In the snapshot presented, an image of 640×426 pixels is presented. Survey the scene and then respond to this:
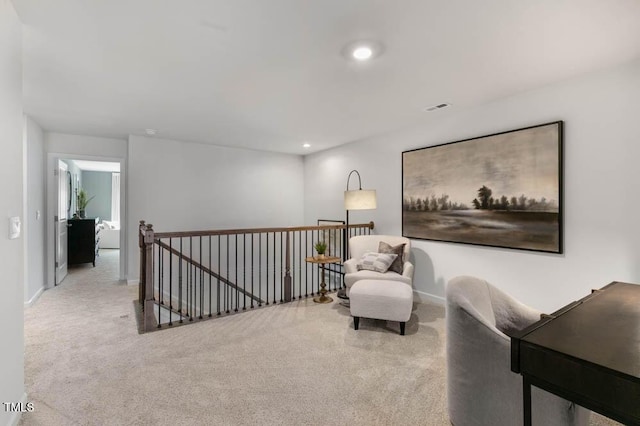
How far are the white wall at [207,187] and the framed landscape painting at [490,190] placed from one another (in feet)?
9.31

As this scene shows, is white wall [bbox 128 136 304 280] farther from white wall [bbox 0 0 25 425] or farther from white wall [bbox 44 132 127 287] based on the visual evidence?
white wall [bbox 0 0 25 425]

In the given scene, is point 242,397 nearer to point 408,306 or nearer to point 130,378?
point 130,378

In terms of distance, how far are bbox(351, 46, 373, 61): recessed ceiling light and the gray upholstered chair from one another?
5.55 ft

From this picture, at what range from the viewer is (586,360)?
937 mm

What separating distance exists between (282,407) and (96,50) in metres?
2.83

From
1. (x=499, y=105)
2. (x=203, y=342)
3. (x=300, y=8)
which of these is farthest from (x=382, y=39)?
(x=203, y=342)

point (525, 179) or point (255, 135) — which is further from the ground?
point (255, 135)

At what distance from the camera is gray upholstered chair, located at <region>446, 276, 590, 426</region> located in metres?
1.32

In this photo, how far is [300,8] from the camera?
170cm

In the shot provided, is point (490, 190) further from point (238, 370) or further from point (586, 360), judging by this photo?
point (238, 370)

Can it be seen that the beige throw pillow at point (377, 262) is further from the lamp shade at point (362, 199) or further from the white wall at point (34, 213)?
the white wall at point (34, 213)

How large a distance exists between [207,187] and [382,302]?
3.87 metres

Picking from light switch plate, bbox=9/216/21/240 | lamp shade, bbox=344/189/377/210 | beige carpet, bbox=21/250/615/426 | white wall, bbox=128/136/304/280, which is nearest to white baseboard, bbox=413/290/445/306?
beige carpet, bbox=21/250/615/426

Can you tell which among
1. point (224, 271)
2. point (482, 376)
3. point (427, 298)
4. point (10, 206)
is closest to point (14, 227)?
point (10, 206)
